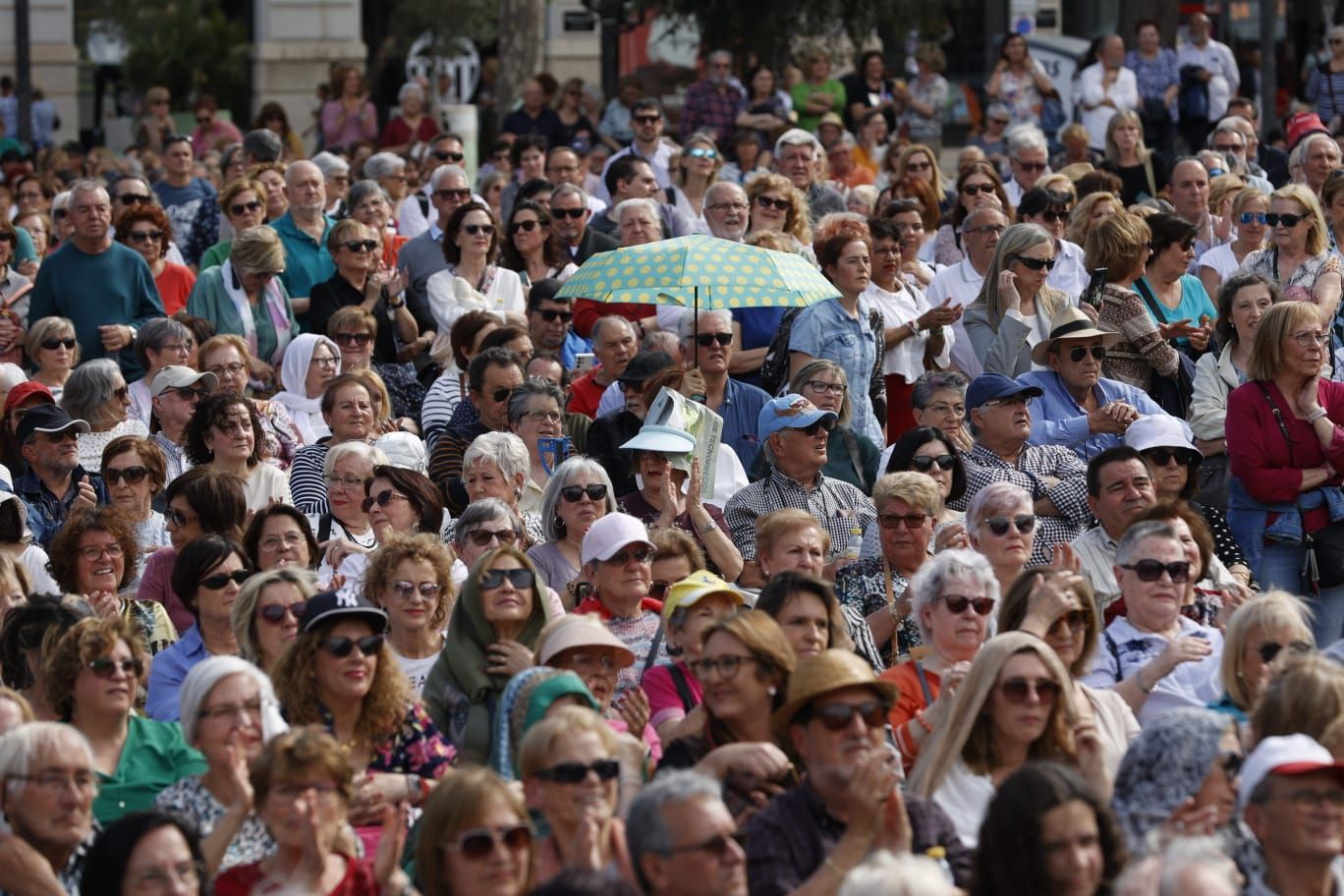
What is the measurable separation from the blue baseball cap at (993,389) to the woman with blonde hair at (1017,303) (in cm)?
125

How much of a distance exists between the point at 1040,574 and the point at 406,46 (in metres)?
30.1

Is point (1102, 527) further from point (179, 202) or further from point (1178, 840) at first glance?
point (179, 202)

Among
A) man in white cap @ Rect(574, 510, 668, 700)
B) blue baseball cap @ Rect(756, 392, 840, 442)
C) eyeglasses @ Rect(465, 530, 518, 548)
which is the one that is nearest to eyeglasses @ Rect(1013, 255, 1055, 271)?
blue baseball cap @ Rect(756, 392, 840, 442)

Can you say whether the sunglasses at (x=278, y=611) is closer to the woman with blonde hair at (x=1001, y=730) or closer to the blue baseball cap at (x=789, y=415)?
→ the woman with blonde hair at (x=1001, y=730)

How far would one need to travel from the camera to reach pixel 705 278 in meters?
11.9

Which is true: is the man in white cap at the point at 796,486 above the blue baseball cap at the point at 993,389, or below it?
below

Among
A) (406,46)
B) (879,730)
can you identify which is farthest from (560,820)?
(406,46)

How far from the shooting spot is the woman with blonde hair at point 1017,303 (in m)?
12.4

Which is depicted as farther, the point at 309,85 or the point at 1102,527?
the point at 309,85

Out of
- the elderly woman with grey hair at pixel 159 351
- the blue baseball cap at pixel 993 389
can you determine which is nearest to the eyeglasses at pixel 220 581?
the blue baseball cap at pixel 993 389

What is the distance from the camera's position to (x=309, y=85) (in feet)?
123

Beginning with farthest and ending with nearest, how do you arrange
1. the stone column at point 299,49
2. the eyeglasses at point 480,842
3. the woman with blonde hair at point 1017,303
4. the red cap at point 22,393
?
the stone column at point 299,49
the woman with blonde hair at point 1017,303
the red cap at point 22,393
the eyeglasses at point 480,842

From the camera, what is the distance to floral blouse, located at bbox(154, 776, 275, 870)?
694cm

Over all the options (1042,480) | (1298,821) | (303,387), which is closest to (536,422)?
(303,387)
